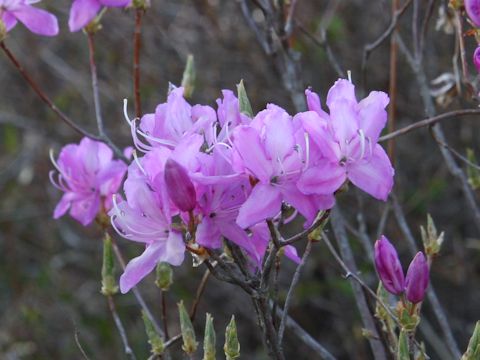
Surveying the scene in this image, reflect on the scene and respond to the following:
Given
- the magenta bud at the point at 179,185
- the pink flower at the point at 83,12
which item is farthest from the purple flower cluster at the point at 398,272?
the pink flower at the point at 83,12

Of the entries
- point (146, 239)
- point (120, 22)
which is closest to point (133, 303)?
point (120, 22)

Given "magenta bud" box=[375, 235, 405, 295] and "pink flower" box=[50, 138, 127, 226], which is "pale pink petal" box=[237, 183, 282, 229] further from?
"pink flower" box=[50, 138, 127, 226]

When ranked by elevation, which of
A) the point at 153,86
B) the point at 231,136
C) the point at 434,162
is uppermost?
the point at 231,136

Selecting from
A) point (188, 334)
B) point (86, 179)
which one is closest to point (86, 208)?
point (86, 179)

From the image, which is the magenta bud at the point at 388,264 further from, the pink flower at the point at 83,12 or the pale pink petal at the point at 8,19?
the pale pink petal at the point at 8,19

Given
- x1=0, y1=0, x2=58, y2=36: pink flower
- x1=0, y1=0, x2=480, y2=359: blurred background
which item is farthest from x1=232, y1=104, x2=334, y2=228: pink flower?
x1=0, y1=0, x2=480, y2=359: blurred background

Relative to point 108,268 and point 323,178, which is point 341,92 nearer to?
point 323,178

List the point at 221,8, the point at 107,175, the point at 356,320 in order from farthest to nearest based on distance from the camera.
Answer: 1. the point at 221,8
2. the point at 356,320
3. the point at 107,175

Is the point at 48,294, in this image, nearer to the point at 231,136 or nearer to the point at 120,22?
the point at 120,22
